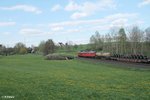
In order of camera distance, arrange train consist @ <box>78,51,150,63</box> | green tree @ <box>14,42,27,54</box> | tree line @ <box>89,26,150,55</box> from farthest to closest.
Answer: green tree @ <box>14,42,27,54</box>, tree line @ <box>89,26,150,55</box>, train consist @ <box>78,51,150,63</box>

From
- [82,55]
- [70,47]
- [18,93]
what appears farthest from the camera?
[70,47]

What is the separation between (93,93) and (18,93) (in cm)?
400

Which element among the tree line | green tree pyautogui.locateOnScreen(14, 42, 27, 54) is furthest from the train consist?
green tree pyautogui.locateOnScreen(14, 42, 27, 54)

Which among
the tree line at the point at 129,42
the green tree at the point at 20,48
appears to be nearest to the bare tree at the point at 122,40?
the tree line at the point at 129,42

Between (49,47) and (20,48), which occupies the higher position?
(20,48)

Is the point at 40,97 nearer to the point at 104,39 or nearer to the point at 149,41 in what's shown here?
the point at 149,41

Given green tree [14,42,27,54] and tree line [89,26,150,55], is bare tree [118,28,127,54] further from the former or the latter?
green tree [14,42,27,54]

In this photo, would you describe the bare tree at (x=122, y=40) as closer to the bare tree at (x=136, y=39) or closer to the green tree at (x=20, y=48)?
the bare tree at (x=136, y=39)

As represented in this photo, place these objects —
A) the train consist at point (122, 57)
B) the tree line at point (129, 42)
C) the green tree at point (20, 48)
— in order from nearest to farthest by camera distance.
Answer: the train consist at point (122, 57)
the tree line at point (129, 42)
the green tree at point (20, 48)

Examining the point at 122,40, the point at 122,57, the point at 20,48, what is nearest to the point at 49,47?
the point at 122,40

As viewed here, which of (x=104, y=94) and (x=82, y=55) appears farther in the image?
(x=82, y=55)

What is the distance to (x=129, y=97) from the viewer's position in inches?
571

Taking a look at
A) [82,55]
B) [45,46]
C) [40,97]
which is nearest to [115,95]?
[40,97]

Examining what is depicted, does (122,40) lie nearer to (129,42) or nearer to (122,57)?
(129,42)
